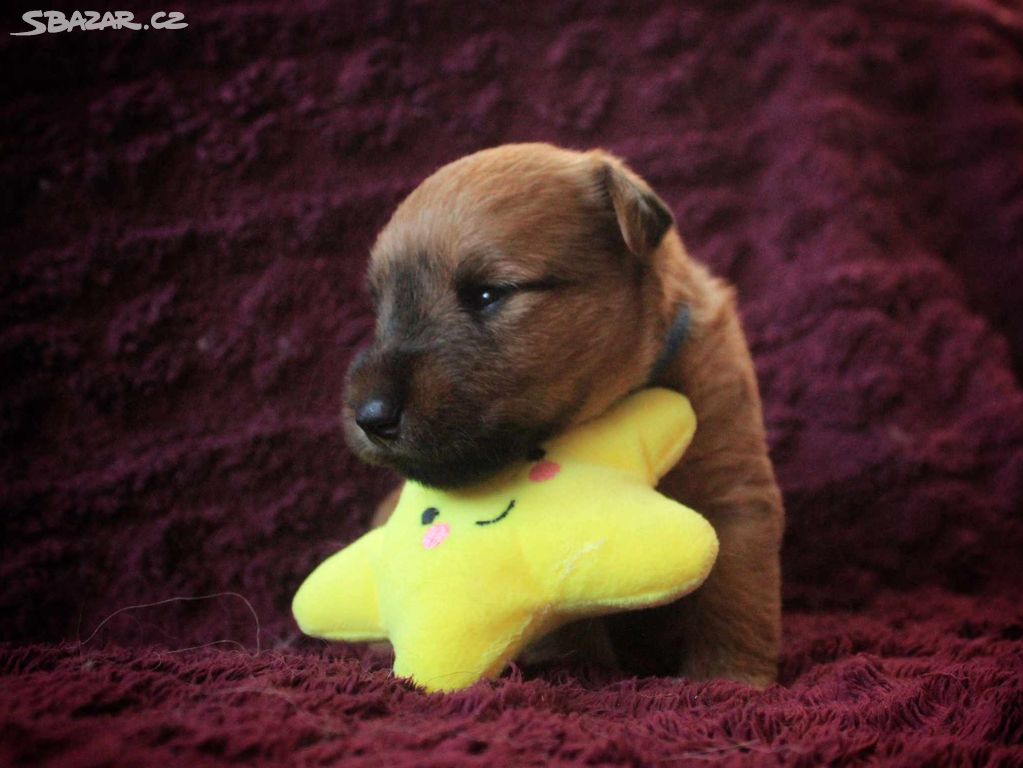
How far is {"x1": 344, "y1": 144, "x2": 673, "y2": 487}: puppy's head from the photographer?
1.60m

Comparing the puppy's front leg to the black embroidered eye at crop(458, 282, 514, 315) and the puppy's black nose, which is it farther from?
the puppy's black nose

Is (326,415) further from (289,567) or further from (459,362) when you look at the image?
(459,362)

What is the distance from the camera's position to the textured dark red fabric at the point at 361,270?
2.29 metres

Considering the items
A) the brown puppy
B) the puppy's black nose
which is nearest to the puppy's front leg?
the brown puppy

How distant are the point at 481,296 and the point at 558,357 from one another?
191 mm

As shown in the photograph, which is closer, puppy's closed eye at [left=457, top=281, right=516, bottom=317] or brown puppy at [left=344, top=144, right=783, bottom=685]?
brown puppy at [left=344, top=144, right=783, bottom=685]

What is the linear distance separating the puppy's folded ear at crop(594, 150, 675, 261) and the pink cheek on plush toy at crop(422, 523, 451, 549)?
2.12 feet

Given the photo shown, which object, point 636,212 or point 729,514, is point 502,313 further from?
point 729,514

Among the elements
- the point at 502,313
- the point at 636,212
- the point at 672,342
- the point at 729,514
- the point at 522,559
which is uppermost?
the point at 636,212

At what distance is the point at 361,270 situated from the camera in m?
2.52

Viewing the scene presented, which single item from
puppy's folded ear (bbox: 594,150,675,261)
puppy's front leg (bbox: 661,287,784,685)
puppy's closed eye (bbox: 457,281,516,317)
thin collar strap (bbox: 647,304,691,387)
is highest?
puppy's folded ear (bbox: 594,150,675,261)

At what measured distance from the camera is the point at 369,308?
2500 millimetres

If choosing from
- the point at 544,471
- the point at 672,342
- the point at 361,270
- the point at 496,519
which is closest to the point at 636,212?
the point at 672,342

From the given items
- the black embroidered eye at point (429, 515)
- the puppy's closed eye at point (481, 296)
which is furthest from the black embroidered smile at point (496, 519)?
the puppy's closed eye at point (481, 296)
